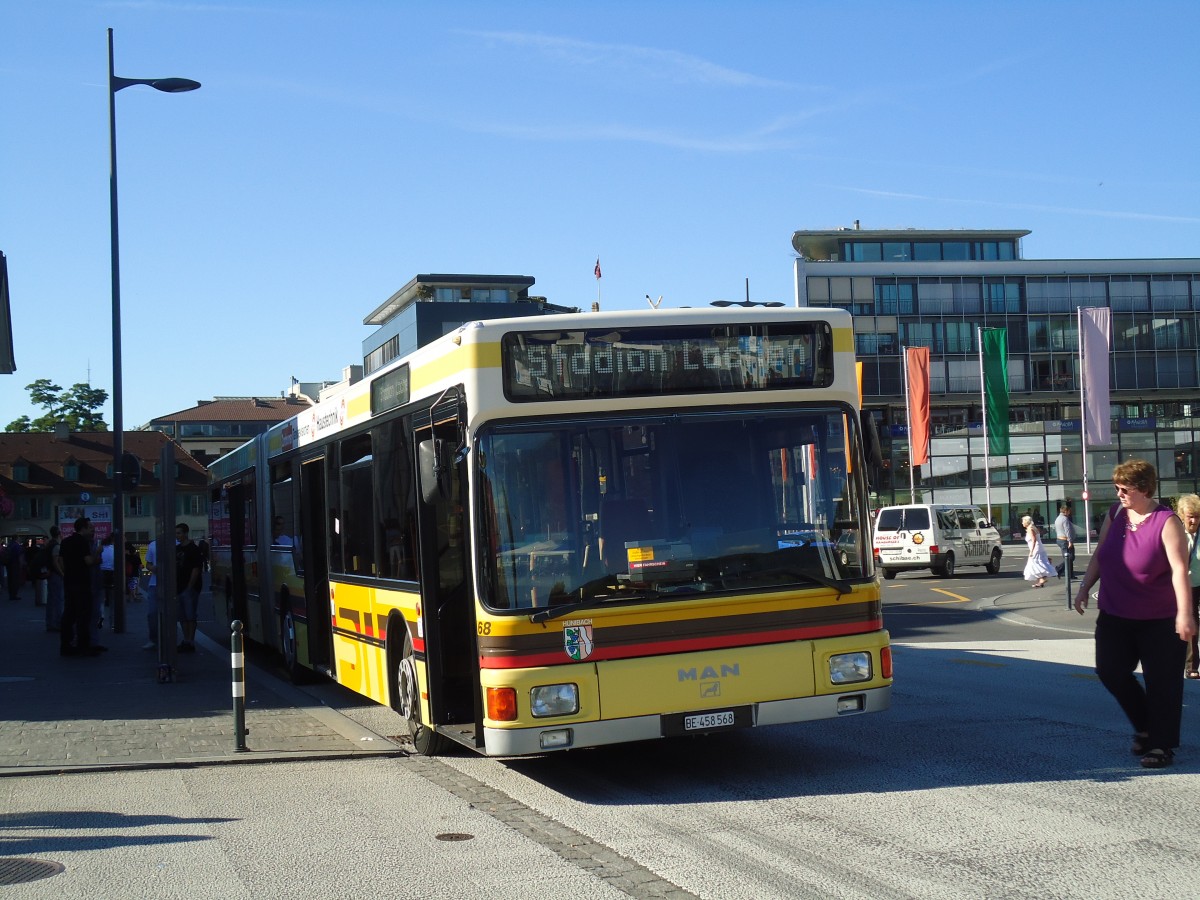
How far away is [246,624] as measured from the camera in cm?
2038

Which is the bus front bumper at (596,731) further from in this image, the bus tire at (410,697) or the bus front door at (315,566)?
the bus front door at (315,566)

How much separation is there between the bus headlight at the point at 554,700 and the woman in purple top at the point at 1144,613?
333 centimetres

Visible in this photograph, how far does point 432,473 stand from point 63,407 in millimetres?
106412

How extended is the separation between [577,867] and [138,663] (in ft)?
44.7

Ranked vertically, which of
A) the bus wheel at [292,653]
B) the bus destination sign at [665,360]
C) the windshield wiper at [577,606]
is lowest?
the bus wheel at [292,653]

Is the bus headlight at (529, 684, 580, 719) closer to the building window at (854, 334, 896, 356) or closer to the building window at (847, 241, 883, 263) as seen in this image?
the building window at (854, 334, 896, 356)

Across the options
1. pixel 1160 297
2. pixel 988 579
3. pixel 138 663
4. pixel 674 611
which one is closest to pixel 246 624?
pixel 138 663

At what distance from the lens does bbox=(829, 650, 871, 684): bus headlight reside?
8.62m

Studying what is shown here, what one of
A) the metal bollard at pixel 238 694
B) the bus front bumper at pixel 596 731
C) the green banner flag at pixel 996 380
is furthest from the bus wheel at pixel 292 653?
the green banner flag at pixel 996 380

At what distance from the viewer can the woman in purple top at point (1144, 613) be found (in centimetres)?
848

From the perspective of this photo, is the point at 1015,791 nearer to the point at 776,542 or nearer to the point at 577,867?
the point at 776,542

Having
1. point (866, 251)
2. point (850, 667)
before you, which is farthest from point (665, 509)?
point (866, 251)

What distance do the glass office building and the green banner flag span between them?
60.4 feet

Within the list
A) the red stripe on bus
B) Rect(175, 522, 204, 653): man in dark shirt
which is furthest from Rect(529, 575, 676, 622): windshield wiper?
Rect(175, 522, 204, 653): man in dark shirt
